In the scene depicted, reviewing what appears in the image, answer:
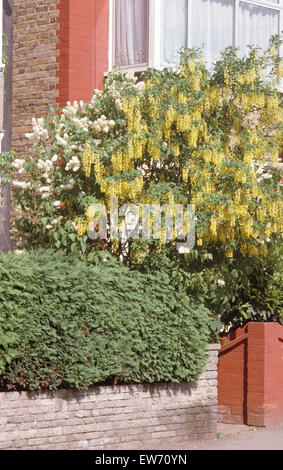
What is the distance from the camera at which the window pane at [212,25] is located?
16188mm

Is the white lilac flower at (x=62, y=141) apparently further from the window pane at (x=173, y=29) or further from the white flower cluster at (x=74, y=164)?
the window pane at (x=173, y=29)

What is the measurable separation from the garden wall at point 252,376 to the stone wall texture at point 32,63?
16.0ft

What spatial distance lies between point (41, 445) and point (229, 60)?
220 inches

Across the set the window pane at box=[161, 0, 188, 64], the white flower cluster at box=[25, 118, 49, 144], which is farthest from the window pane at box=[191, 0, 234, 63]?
the white flower cluster at box=[25, 118, 49, 144]

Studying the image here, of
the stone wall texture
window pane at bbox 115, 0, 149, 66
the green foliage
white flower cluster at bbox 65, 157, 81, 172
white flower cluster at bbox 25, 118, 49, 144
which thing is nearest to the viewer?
white flower cluster at bbox 65, 157, 81, 172

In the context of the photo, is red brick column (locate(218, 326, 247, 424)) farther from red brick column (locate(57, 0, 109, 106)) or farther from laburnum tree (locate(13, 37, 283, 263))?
red brick column (locate(57, 0, 109, 106))

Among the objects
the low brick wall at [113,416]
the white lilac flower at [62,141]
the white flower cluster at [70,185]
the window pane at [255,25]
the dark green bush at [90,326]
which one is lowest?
the low brick wall at [113,416]

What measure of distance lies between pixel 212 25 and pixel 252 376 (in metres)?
6.41

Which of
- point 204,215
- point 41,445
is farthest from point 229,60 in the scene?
point 41,445

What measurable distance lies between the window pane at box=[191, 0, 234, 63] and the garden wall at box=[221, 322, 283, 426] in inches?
207

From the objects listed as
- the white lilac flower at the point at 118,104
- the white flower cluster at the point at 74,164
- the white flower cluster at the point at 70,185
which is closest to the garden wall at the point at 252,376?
the white flower cluster at the point at 70,185

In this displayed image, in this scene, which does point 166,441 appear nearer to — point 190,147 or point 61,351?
point 61,351

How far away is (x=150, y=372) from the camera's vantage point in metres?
11.3

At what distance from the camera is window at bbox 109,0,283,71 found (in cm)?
1570
